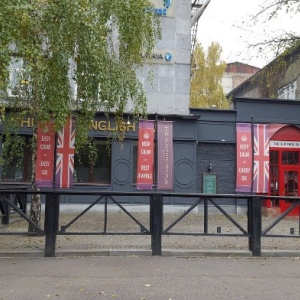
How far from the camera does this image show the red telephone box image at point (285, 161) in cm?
1953

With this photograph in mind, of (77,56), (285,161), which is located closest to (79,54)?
(77,56)

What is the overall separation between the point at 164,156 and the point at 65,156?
4.76m

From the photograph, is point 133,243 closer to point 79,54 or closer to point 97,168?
point 79,54

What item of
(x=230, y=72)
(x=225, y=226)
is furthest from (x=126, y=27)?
(x=230, y=72)

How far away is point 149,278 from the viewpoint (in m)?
7.37

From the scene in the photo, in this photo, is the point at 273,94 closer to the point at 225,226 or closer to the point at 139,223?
the point at 225,226

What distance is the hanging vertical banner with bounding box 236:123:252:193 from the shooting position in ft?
57.8

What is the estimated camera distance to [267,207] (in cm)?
1805

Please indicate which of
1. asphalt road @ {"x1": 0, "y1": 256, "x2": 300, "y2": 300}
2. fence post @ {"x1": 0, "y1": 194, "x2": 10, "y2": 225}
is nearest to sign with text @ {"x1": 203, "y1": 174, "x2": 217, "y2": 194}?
fence post @ {"x1": 0, "y1": 194, "x2": 10, "y2": 225}

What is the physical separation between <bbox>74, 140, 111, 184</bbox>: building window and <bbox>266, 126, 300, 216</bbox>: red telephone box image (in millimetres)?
6933

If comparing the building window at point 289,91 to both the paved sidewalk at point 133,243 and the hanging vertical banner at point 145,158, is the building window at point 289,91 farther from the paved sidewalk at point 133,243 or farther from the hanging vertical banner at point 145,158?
the paved sidewalk at point 133,243

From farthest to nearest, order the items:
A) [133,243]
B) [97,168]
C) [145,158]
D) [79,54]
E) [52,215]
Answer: [97,168], [145,158], [79,54], [133,243], [52,215]

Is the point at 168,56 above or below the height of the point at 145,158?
above

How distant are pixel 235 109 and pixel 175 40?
3.87 metres
